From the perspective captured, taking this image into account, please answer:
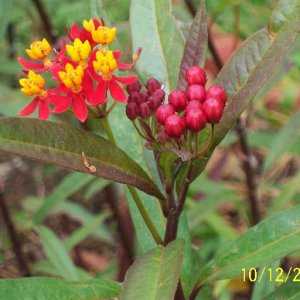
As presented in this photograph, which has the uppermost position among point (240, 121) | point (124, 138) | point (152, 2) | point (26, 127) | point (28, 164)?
point (152, 2)

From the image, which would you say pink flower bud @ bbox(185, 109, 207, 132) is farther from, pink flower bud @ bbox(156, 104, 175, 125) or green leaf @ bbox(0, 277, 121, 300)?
green leaf @ bbox(0, 277, 121, 300)

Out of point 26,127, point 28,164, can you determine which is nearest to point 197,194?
point 28,164

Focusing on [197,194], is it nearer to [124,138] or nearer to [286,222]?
[124,138]

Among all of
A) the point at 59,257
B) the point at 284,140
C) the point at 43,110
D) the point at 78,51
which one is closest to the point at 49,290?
the point at 43,110

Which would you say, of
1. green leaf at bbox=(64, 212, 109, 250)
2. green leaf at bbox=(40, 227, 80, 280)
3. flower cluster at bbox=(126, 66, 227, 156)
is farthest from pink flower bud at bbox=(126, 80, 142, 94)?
green leaf at bbox=(64, 212, 109, 250)

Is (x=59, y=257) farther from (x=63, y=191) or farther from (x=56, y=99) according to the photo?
(x=56, y=99)

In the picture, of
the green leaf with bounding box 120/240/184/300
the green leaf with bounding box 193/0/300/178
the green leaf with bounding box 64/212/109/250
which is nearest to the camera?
the green leaf with bounding box 120/240/184/300
